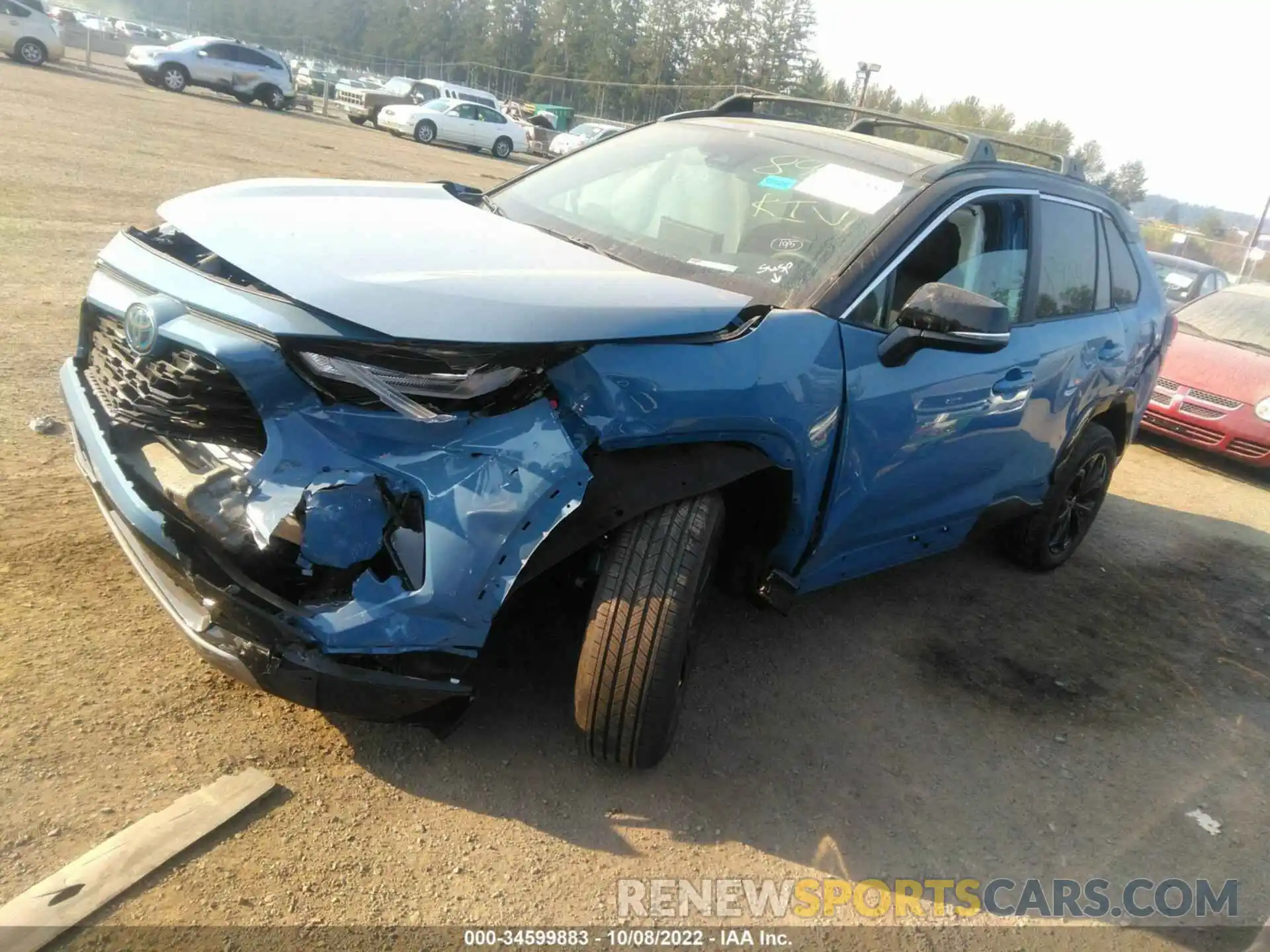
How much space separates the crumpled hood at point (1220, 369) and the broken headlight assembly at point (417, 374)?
726 cm

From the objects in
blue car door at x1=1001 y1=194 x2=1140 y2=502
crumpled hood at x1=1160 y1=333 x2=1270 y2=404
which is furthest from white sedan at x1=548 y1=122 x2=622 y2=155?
blue car door at x1=1001 y1=194 x2=1140 y2=502

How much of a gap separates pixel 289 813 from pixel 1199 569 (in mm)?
5352

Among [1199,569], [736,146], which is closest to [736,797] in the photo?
[736,146]

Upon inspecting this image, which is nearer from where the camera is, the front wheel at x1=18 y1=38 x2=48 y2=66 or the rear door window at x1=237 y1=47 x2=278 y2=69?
the front wheel at x1=18 y1=38 x2=48 y2=66

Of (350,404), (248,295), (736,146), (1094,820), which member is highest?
(736,146)

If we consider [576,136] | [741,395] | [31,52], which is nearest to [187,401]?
[741,395]

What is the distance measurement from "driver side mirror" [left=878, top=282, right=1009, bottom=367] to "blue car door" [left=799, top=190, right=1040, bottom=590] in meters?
0.06

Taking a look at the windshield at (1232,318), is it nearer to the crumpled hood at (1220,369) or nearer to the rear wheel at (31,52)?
the crumpled hood at (1220,369)

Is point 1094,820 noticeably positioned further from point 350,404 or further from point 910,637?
point 350,404

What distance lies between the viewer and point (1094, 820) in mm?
3102

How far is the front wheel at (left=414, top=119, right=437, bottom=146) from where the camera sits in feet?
91.8

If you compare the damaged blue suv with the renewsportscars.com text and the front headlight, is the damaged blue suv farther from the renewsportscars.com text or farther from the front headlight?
the renewsportscars.com text

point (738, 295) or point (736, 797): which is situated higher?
point (738, 295)

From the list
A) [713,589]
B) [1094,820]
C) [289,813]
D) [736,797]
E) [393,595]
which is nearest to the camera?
[393,595]
